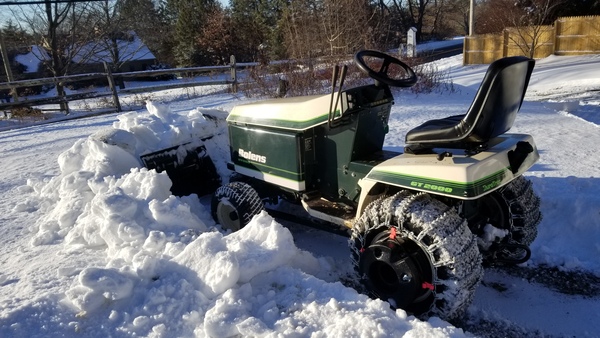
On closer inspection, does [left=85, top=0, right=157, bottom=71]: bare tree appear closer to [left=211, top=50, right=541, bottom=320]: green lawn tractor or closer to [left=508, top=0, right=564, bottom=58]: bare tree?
[left=508, top=0, right=564, bottom=58]: bare tree

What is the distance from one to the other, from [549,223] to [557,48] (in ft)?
62.7

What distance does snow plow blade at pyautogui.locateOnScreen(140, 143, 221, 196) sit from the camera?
187 inches

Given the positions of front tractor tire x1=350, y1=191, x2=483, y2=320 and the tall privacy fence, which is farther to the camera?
the tall privacy fence

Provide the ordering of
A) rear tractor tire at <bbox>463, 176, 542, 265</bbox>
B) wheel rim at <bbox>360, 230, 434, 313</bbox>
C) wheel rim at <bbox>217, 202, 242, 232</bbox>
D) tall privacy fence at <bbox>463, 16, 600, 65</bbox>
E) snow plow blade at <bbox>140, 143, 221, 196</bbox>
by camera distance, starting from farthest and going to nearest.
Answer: tall privacy fence at <bbox>463, 16, 600, 65</bbox> → snow plow blade at <bbox>140, 143, 221, 196</bbox> → wheel rim at <bbox>217, 202, 242, 232</bbox> → rear tractor tire at <bbox>463, 176, 542, 265</bbox> → wheel rim at <bbox>360, 230, 434, 313</bbox>

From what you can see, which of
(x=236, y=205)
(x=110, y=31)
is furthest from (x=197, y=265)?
(x=110, y=31)

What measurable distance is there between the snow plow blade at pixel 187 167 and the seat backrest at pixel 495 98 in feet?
10.0

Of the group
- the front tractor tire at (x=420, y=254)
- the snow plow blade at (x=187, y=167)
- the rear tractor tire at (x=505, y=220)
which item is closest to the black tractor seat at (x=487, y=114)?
the front tractor tire at (x=420, y=254)

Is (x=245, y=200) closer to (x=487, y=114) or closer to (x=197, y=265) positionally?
(x=197, y=265)

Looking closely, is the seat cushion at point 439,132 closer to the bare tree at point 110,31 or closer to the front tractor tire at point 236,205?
the front tractor tire at point 236,205

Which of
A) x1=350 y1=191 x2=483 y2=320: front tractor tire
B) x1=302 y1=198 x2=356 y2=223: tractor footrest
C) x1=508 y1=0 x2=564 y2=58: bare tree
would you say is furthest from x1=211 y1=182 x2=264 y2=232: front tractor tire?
x1=508 y1=0 x2=564 y2=58: bare tree

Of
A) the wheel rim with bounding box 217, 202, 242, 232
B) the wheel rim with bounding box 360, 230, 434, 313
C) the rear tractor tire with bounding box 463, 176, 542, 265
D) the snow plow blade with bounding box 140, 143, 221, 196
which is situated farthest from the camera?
the snow plow blade with bounding box 140, 143, 221, 196

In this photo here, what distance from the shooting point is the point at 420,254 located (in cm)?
276

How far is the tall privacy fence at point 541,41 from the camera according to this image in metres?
19.1

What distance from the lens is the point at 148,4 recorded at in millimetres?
31578
